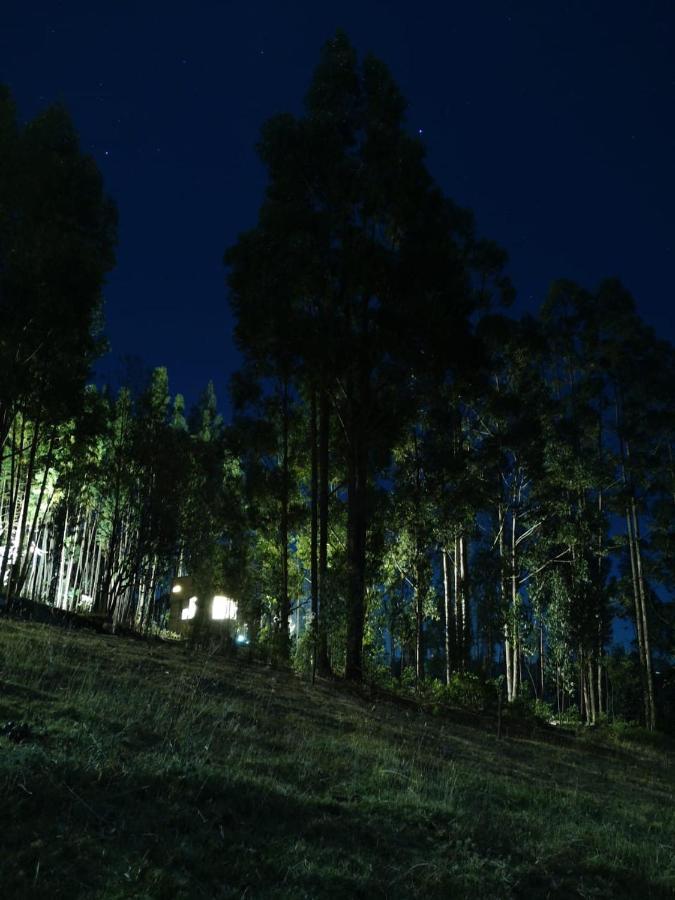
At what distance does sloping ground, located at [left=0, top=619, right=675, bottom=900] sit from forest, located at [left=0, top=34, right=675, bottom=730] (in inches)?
292

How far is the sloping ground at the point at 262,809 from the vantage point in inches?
151

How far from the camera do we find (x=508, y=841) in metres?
5.34

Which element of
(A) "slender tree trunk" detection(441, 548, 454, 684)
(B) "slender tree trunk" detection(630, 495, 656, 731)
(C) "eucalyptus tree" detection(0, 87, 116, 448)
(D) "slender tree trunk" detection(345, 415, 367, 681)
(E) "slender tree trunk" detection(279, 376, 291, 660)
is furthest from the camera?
(B) "slender tree trunk" detection(630, 495, 656, 731)

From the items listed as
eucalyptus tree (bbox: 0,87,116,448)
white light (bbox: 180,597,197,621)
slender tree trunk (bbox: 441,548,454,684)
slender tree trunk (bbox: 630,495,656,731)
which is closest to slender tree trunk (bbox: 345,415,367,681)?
slender tree trunk (bbox: 441,548,454,684)

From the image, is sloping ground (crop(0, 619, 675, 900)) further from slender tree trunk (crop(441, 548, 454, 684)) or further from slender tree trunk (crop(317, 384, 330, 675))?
slender tree trunk (crop(441, 548, 454, 684))

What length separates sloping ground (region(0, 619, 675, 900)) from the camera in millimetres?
3830

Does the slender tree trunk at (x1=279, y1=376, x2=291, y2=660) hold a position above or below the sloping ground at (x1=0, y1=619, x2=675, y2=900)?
above

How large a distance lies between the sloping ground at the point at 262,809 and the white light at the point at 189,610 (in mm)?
23113

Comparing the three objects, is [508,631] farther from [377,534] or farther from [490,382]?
[490,382]

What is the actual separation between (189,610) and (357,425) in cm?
1919

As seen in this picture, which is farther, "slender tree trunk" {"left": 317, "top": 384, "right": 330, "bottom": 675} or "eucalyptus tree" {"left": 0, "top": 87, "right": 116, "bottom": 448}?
"slender tree trunk" {"left": 317, "top": 384, "right": 330, "bottom": 675}

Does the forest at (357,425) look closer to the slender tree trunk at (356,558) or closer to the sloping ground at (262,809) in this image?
the slender tree trunk at (356,558)

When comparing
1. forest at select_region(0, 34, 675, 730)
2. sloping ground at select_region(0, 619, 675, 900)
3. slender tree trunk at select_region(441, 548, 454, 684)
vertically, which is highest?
forest at select_region(0, 34, 675, 730)

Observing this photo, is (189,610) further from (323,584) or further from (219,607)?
(323,584)
